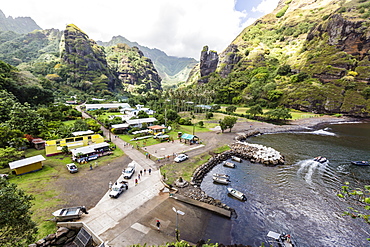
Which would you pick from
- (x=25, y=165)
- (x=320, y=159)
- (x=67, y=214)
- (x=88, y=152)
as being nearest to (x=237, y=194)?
(x=67, y=214)

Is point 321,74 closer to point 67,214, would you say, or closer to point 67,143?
point 67,143

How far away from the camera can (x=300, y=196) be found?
27.9 meters

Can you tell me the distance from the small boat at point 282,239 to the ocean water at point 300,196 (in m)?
0.97

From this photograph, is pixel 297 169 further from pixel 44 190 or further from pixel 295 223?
pixel 44 190

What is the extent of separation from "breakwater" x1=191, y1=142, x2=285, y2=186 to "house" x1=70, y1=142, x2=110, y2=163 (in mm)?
24260

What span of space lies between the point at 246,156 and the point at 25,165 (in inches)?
1891

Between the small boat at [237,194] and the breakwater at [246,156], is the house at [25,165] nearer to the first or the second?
the breakwater at [246,156]

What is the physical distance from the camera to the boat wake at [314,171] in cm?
3355

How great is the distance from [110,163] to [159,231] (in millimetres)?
21893

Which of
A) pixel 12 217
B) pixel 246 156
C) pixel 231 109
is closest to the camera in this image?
pixel 12 217

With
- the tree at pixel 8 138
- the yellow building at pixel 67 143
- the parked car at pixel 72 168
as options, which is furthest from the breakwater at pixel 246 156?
the tree at pixel 8 138

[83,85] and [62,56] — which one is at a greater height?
[62,56]

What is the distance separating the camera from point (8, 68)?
240 feet

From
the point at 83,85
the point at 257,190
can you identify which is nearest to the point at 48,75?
the point at 83,85
